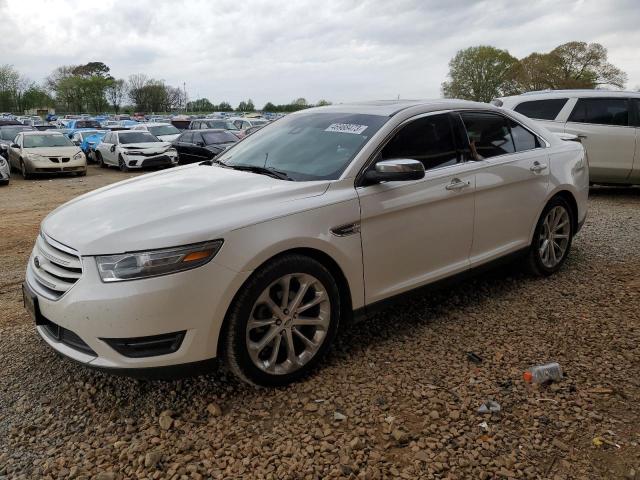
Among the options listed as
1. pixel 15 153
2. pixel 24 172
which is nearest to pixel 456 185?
→ pixel 24 172

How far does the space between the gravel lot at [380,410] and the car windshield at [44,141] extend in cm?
1366

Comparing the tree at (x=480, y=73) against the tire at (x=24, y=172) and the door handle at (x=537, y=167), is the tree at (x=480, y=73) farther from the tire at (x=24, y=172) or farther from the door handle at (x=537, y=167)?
the door handle at (x=537, y=167)

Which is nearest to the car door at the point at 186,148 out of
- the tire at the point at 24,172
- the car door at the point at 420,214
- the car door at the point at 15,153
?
the tire at the point at 24,172

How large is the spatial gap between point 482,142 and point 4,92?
106 m

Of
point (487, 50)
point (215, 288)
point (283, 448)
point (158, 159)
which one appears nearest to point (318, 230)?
point (215, 288)

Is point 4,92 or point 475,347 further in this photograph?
point 4,92

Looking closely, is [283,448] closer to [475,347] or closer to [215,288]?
[215,288]

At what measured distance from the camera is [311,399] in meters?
2.95

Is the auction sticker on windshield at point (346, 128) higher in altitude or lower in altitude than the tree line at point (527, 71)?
lower

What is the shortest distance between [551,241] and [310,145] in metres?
2.51

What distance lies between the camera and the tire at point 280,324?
2.77 m

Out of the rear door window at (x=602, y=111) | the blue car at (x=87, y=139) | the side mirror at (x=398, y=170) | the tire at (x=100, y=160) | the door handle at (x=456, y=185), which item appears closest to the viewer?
the side mirror at (x=398, y=170)

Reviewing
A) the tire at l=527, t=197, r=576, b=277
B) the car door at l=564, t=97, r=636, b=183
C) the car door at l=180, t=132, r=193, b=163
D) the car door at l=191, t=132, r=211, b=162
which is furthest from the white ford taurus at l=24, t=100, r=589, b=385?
the car door at l=180, t=132, r=193, b=163

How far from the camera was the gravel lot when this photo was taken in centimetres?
245
